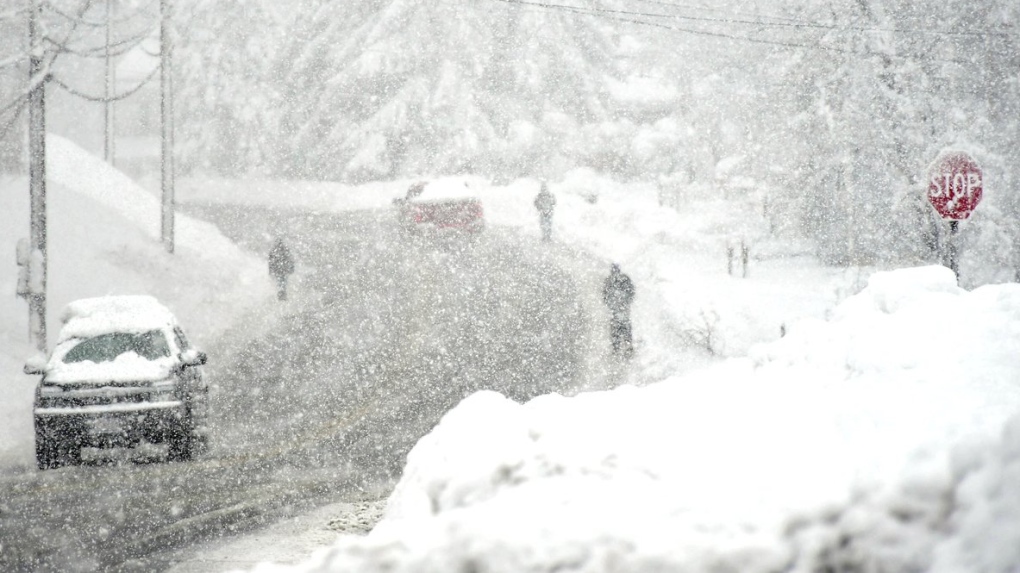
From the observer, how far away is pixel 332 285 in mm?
27078

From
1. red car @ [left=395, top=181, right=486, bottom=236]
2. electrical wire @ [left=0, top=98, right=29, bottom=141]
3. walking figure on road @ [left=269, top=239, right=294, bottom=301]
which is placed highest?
electrical wire @ [left=0, top=98, right=29, bottom=141]

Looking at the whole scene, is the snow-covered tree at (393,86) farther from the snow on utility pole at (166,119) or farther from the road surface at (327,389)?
the snow on utility pole at (166,119)

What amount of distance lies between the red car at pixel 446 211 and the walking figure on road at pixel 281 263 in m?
6.74

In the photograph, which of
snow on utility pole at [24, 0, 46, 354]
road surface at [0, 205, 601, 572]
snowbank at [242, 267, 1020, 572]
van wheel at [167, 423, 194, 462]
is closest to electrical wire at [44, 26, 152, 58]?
snow on utility pole at [24, 0, 46, 354]

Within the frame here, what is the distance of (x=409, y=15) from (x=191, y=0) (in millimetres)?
16626

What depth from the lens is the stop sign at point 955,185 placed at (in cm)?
1235

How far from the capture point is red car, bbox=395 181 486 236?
30516 mm

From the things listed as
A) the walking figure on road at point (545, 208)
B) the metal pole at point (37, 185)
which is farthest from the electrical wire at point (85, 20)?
the walking figure on road at point (545, 208)

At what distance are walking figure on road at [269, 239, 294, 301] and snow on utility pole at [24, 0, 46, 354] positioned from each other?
7.10m

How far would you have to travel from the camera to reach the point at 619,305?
59.8 feet

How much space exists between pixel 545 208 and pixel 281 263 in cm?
1091

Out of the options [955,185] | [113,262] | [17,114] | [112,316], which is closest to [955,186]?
[955,185]

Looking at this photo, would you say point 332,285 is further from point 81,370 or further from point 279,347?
point 81,370

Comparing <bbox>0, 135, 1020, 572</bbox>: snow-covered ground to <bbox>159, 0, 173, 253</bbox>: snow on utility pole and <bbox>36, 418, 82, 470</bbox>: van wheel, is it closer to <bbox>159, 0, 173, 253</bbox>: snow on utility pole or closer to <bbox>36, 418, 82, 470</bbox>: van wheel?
<bbox>36, 418, 82, 470</bbox>: van wheel
